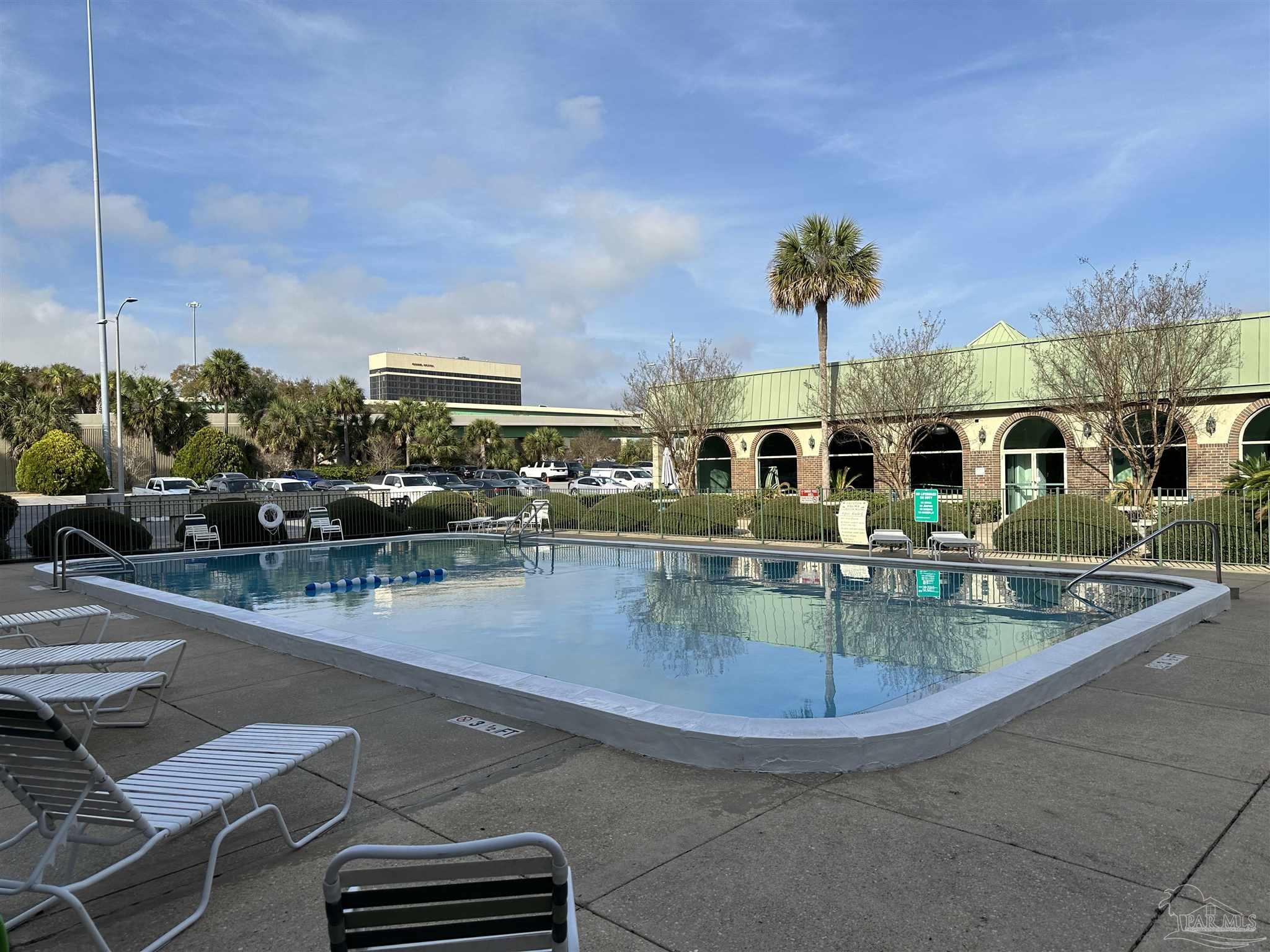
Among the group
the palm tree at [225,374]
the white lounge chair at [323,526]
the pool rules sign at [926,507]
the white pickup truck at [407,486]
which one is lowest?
the white lounge chair at [323,526]

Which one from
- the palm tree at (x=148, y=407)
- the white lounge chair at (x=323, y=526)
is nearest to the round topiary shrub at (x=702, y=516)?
the white lounge chair at (x=323, y=526)

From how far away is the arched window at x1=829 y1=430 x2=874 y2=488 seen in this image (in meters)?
30.7

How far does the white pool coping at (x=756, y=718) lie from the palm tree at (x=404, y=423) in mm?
49462

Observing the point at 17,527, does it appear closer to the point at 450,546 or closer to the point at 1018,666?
the point at 450,546

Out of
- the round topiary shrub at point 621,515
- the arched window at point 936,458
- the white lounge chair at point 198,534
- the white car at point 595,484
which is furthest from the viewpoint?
the white car at point 595,484

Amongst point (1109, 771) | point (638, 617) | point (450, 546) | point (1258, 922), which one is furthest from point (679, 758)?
point (450, 546)

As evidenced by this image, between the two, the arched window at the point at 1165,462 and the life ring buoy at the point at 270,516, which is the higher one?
the arched window at the point at 1165,462

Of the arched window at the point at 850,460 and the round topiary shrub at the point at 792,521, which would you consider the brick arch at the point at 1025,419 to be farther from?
the round topiary shrub at the point at 792,521

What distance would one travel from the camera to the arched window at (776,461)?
32594 millimetres

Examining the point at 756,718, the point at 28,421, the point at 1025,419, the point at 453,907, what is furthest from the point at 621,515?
the point at 28,421

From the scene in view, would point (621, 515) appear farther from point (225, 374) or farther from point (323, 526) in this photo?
point (225, 374)

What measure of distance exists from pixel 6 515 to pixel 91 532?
84.0 inches

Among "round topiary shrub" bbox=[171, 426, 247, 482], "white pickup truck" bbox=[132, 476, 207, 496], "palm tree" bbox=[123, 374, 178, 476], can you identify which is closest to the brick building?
"white pickup truck" bbox=[132, 476, 207, 496]

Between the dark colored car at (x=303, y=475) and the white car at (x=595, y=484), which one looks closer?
the white car at (x=595, y=484)
